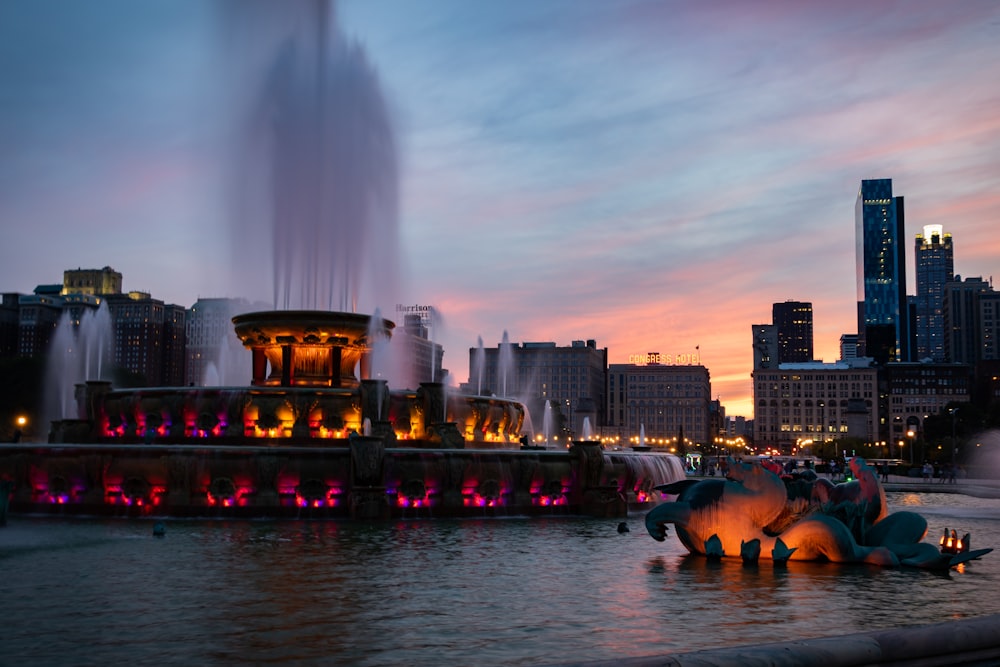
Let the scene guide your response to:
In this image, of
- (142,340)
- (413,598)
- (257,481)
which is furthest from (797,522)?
(142,340)

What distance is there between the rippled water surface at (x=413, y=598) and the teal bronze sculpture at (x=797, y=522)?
58 cm

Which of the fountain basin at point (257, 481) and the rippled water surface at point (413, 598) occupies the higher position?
the fountain basin at point (257, 481)

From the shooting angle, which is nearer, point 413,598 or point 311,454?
point 413,598

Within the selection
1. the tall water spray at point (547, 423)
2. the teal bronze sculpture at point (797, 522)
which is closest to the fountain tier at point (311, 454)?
the teal bronze sculpture at point (797, 522)

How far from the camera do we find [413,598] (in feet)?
49.2

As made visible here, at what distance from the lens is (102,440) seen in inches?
1351

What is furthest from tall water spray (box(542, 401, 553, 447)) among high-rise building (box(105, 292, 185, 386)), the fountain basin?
high-rise building (box(105, 292, 185, 386))

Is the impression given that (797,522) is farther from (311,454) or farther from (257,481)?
(257,481)

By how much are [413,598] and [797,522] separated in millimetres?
8819

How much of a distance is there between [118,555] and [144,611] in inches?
263

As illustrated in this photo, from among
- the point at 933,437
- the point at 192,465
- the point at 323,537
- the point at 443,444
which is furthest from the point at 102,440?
the point at 933,437

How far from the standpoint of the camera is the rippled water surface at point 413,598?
37.9 feet

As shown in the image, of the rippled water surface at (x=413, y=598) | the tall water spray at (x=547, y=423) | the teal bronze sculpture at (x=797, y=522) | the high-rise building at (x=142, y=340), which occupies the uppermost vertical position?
the high-rise building at (x=142, y=340)

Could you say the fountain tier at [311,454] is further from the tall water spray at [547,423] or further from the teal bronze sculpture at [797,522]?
the tall water spray at [547,423]
